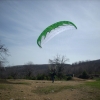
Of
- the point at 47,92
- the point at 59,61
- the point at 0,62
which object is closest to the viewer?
the point at 47,92

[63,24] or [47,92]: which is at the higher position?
[63,24]

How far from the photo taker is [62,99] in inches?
A: 374

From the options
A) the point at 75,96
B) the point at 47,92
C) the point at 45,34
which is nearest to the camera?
the point at 75,96

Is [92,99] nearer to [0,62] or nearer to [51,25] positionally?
[51,25]

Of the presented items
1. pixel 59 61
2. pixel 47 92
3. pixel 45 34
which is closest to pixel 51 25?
pixel 45 34

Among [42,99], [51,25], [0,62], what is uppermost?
[51,25]

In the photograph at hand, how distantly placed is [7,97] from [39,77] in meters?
21.9

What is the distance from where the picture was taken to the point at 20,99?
891cm

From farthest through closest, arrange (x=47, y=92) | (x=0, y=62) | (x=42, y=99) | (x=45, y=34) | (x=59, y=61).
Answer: (x=59, y=61), (x=0, y=62), (x=45, y=34), (x=47, y=92), (x=42, y=99)

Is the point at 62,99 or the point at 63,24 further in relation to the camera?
the point at 63,24

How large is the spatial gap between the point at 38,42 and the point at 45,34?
0.99 m

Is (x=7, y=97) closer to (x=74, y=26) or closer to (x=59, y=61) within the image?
(x=74, y=26)

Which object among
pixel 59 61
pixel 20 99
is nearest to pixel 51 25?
pixel 20 99

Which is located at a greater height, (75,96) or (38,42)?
(38,42)
